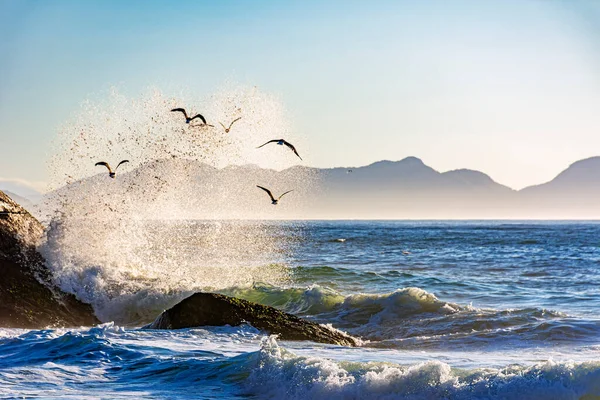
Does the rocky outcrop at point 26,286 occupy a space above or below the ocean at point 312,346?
above

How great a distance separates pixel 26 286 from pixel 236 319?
5563 mm

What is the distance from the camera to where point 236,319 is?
14500 mm

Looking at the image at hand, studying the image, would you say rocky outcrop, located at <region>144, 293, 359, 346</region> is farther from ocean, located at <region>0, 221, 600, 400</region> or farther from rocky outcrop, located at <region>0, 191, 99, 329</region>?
rocky outcrop, located at <region>0, 191, 99, 329</region>

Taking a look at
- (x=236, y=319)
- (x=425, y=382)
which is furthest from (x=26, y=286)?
(x=425, y=382)

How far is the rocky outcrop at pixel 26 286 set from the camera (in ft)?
51.7

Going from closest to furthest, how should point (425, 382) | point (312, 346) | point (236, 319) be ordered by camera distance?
point (425, 382) → point (312, 346) → point (236, 319)

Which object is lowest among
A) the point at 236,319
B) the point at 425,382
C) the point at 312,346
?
the point at 312,346

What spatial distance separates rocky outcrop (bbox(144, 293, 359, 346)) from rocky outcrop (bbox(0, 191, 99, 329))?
10.2ft

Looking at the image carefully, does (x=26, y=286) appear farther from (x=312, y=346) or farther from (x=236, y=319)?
(x=312, y=346)

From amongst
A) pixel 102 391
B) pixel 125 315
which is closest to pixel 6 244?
pixel 125 315

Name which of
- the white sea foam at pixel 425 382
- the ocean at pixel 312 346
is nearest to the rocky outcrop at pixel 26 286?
the ocean at pixel 312 346

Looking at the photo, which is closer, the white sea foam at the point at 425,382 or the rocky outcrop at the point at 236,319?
the white sea foam at the point at 425,382

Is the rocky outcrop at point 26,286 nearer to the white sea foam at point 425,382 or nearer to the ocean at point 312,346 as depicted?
the ocean at point 312,346

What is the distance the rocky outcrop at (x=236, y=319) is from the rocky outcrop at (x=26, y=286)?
10.2 feet
